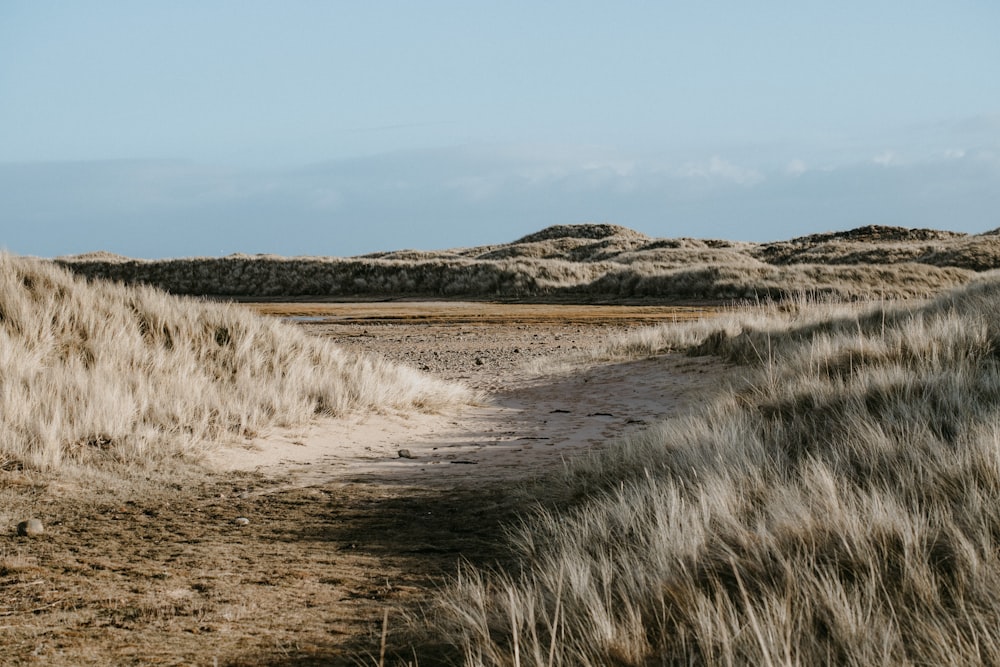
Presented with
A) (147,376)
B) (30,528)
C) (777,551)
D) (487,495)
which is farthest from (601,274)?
(777,551)

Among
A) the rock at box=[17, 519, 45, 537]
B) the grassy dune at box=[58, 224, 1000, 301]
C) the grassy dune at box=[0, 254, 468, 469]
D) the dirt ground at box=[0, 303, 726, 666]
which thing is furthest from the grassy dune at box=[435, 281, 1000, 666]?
the grassy dune at box=[58, 224, 1000, 301]

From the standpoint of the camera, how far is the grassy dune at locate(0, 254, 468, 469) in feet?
24.7

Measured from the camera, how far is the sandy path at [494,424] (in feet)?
25.3

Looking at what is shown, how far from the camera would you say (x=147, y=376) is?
373 inches

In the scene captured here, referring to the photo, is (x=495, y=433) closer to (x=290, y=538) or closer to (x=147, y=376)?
(x=147, y=376)

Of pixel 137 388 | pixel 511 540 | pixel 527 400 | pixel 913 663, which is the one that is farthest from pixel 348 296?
pixel 913 663

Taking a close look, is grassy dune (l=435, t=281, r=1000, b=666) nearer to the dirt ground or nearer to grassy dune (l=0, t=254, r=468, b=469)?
the dirt ground

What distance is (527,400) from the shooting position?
12.1 meters

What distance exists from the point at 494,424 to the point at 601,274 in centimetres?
2861

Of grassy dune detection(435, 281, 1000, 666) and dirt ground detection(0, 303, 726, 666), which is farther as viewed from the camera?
dirt ground detection(0, 303, 726, 666)

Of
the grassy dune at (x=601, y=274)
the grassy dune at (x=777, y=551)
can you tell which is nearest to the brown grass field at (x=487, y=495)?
the grassy dune at (x=777, y=551)

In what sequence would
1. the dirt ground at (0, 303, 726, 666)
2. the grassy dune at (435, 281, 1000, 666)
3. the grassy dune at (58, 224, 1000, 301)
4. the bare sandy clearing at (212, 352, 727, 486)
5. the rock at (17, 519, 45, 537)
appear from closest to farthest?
the grassy dune at (435, 281, 1000, 666)
the dirt ground at (0, 303, 726, 666)
the rock at (17, 519, 45, 537)
the bare sandy clearing at (212, 352, 727, 486)
the grassy dune at (58, 224, 1000, 301)

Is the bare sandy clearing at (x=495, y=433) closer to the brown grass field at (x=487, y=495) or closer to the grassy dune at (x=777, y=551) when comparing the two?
the brown grass field at (x=487, y=495)

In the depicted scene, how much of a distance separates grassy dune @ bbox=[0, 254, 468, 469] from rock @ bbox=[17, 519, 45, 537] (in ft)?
A: 4.68
